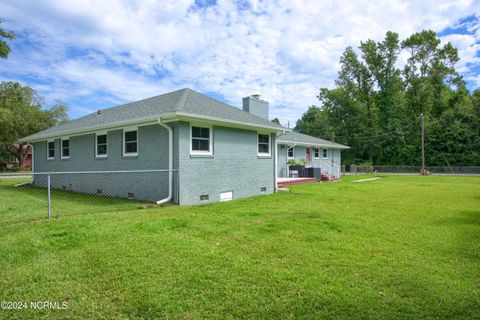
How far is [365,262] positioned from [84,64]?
17878 mm

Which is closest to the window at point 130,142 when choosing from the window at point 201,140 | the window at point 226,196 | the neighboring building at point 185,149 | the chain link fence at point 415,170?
the neighboring building at point 185,149

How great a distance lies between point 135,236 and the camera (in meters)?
5.30

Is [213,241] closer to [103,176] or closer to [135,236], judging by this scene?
[135,236]

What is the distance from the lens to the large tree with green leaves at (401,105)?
112ft

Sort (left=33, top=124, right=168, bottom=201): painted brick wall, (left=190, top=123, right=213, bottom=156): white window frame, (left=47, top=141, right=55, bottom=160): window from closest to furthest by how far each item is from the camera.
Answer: (left=190, top=123, right=213, bottom=156): white window frame → (left=33, top=124, right=168, bottom=201): painted brick wall → (left=47, top=141, right=55, bottom=160): window

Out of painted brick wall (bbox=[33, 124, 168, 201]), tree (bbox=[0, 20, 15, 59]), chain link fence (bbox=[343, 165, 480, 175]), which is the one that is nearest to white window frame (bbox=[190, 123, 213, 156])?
painted brick wall (bbox=[33, 124, 168, 201])

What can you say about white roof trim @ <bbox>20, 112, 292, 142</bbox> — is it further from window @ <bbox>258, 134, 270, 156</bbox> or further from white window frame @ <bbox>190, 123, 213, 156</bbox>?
window @ <bbox>258, 134, 270, 156</bbox>

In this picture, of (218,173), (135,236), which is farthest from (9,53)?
(135,236)

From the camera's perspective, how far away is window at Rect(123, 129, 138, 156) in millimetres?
10555

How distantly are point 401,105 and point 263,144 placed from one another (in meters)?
36.0

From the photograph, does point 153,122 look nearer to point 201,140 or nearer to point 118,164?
point 201,140

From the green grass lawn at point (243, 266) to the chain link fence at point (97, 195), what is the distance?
104cm

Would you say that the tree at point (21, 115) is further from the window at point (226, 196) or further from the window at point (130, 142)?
the window at point (226, 196)

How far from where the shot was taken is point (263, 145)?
500 inches
